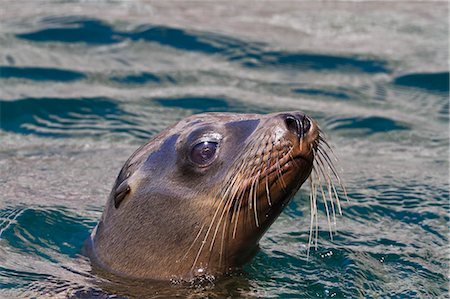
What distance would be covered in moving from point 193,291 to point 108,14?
26.0 ft

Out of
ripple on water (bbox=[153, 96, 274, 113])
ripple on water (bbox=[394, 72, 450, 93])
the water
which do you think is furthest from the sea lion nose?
ripple on water (bbox=[394, 72, 450, 93])

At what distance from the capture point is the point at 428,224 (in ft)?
22.9

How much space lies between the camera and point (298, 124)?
16.2ft

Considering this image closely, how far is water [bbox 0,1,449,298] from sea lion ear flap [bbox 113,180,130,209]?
1.43 ft

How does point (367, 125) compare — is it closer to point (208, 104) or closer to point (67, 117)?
point (208, 104)

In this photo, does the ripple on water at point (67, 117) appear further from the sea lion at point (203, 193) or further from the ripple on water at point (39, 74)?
the sea lion at point (203, 193)

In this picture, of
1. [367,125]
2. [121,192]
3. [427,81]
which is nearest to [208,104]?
[367,125]

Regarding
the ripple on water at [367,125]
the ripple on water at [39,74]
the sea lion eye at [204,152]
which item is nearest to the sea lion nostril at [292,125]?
the sea lion eye at [204,152]

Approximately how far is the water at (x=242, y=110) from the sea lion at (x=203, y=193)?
156 millimetres

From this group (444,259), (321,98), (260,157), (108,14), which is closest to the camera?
(260,157)

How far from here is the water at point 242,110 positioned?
19.5 ft

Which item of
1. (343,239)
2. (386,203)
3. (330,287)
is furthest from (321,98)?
(330,287)

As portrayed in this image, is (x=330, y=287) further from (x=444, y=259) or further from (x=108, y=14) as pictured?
(x=108, y=14)

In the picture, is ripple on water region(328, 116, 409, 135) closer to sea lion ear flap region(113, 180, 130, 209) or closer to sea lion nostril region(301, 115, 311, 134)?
sea lion ear flap region(113, 180, 130, 209)
